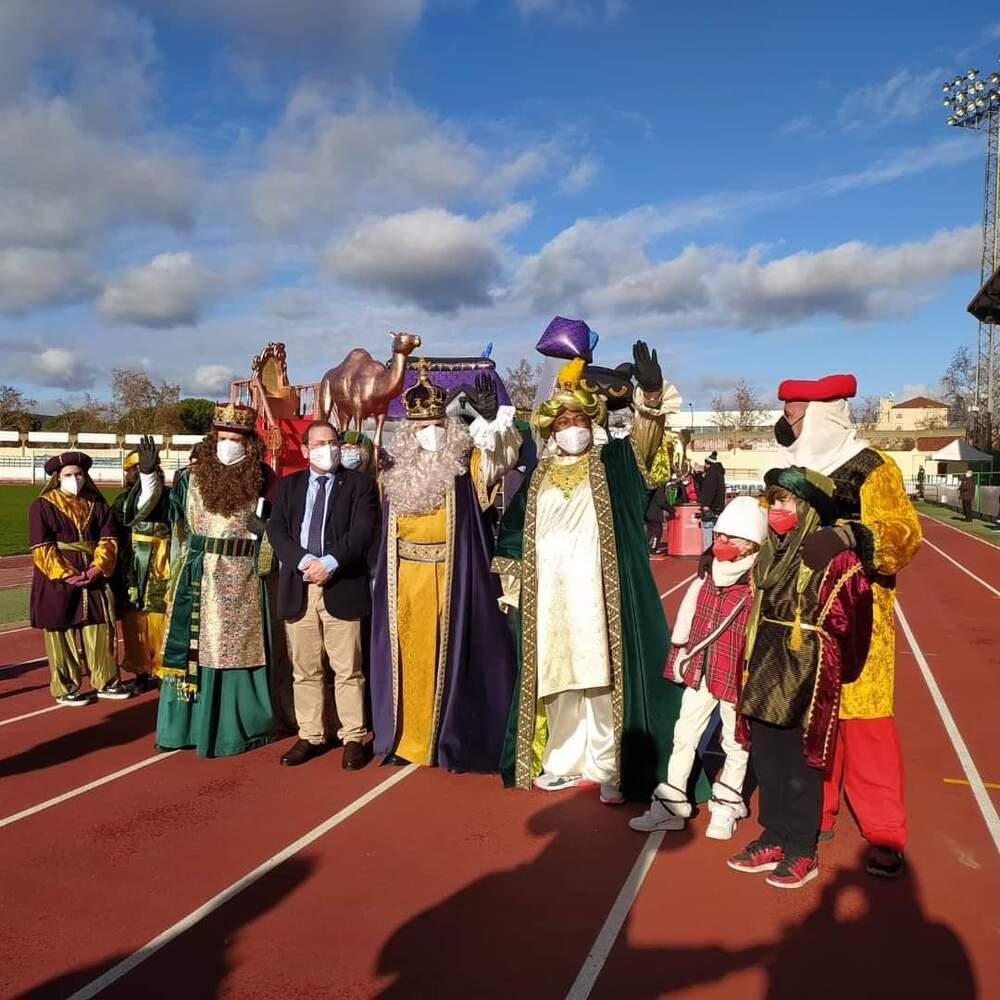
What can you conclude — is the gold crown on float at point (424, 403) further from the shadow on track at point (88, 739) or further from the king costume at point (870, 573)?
the shadow on track at point (88, 739)

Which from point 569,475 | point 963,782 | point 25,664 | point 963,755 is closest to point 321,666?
point 569,475

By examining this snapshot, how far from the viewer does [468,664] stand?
4.89 meters

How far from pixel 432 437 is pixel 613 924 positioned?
2742 millimetres

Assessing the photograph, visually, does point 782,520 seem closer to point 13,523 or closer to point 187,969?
point 187,969

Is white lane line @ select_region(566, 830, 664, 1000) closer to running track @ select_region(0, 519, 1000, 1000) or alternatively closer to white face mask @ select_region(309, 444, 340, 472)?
running track @ select_region(0, 519, 1000, 1000)

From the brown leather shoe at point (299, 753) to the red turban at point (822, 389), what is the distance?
3.34 m

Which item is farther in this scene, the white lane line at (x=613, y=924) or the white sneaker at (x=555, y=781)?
the white sneaker at (x=555, y=781)

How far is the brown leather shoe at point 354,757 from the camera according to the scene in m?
4.85

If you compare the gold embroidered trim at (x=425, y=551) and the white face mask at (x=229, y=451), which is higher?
the white face mask at (x=229, y=451)

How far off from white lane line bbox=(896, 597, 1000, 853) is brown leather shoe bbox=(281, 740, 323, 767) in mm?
3595

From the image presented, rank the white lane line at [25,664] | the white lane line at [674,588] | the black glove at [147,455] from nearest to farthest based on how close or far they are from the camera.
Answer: the black glove at [147,455]
the white lane line at [25,664]
the white lane line at [674,588]

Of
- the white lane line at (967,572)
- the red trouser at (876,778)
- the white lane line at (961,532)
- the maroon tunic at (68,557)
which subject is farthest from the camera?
the white lane line at (961,532)

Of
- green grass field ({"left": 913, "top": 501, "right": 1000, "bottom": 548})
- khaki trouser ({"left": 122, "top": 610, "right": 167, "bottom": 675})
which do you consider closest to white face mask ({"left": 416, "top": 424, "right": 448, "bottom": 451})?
khaki trouser ({"left": 122, "top": 610, "right": 167, "bottom": 675})

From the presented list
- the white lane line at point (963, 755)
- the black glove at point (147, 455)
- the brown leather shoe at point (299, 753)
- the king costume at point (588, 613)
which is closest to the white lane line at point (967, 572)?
the white lane line at point (963, 755)
